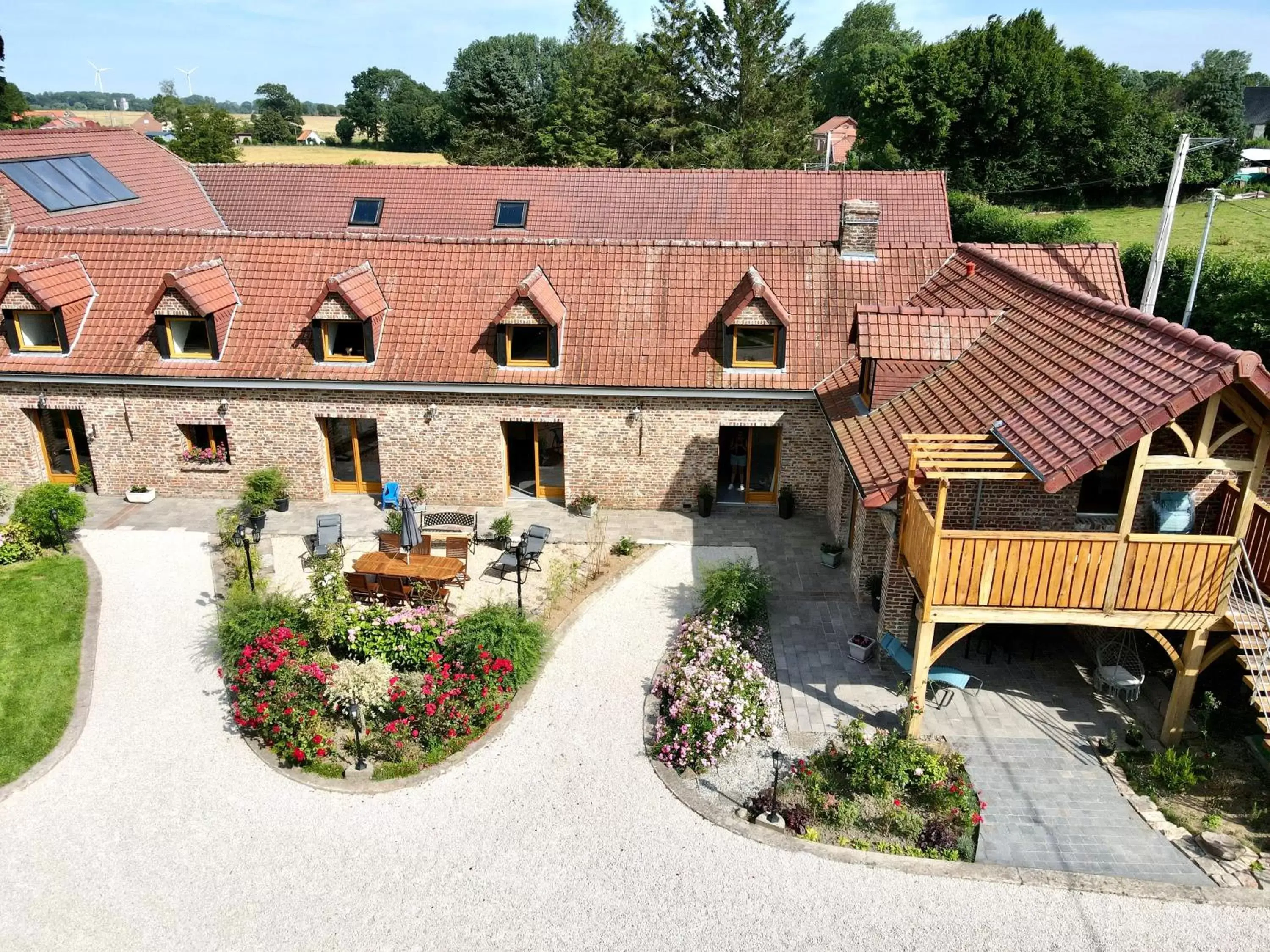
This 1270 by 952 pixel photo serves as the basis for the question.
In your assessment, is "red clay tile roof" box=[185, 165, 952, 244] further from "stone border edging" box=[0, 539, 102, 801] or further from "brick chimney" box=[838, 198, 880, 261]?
"stone border edging" box=[0, 539, 102, 801]

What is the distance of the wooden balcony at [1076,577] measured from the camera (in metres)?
11.6

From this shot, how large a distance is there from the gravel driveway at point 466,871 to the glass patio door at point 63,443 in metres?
10.4

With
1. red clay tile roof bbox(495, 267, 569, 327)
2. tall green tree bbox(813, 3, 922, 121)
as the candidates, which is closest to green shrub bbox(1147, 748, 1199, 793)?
red clay tile roof bbox(495, 267, 569, 327)

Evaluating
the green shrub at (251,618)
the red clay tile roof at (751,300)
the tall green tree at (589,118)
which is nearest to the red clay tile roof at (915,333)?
the red clay tile roof at (751,300)

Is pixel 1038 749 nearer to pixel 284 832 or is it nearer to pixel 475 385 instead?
pixel 284 832

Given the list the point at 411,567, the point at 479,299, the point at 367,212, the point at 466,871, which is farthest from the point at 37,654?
the point at 367,212

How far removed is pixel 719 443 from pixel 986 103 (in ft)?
150

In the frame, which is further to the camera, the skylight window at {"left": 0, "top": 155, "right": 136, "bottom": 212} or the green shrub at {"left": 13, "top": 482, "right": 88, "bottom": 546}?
the skylight window at {"left": 0, "top": 155, "right": 136, "bottom": 212}

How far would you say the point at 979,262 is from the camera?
20.2 m

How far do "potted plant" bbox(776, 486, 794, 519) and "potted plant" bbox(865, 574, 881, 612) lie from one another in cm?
436

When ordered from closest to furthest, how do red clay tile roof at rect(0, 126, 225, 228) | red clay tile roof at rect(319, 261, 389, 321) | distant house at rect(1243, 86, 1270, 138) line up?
red clay tile roof at rect(319, 261, 389, 321) < red clay tile roof at rect(0, 126, 225, 228) < distant house at rect(1243, 86, 1270, 138)

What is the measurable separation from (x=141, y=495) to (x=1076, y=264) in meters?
22.6

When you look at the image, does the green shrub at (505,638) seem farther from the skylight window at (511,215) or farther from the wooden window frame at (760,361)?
the skylight window at (511,215)

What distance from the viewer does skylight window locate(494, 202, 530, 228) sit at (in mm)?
29797
